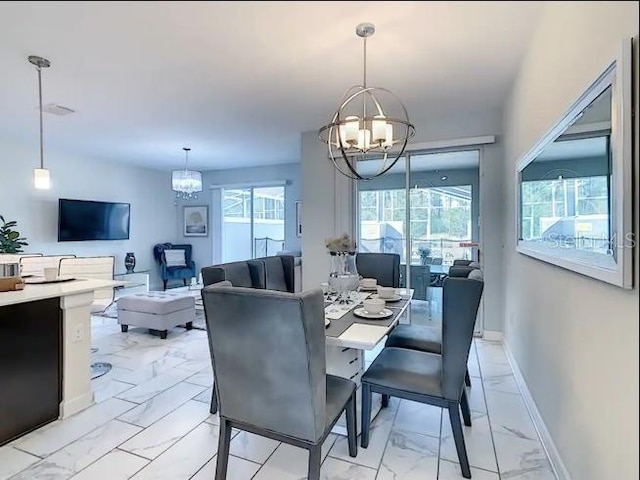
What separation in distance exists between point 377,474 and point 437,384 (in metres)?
0.53

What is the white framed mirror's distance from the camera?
1020 millimetres

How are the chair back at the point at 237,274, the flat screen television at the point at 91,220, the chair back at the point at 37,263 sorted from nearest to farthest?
the chair back at the point at 237,274
the chair back at the point at 37,263
the flat screen television at the point at 91,220

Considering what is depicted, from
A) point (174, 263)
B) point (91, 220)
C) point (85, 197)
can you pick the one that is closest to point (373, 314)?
point (91, 220)

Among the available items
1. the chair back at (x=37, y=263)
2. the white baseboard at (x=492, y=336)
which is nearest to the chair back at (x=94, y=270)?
the chair back at (x=37, y=263)

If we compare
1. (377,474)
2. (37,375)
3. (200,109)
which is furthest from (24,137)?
(377,474)

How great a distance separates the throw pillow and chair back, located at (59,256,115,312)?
331 centimetres

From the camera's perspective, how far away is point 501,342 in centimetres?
384

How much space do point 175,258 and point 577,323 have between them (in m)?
7.10

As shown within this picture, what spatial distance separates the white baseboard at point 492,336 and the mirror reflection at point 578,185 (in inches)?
79.6

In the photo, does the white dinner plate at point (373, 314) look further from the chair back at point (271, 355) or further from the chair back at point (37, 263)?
the chair back at point (37, 263)

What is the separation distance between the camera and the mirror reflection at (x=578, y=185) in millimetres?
1212

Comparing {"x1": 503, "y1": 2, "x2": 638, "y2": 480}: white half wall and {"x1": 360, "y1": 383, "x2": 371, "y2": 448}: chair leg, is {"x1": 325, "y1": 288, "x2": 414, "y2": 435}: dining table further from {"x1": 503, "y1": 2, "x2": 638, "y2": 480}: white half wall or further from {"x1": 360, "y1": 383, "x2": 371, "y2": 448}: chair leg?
{"x1": 503, "y1": 2, "x2": 638, "y2": 480}: white half wall

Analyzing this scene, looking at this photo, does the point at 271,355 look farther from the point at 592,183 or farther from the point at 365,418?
the point at 592,183

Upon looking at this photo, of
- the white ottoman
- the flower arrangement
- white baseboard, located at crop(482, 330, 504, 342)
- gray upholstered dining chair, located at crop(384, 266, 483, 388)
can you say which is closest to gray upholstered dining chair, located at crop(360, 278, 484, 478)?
gray upholstered dining chair, located at crop(384, 266, 483, 388)
